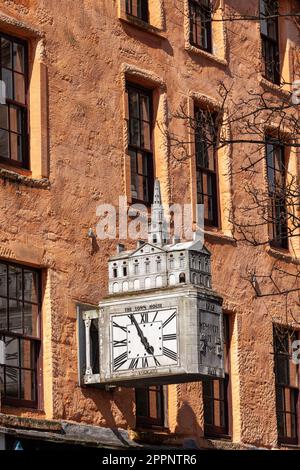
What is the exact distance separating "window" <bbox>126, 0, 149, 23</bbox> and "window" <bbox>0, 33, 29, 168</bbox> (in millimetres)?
3382

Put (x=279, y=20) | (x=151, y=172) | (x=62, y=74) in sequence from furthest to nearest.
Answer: (x=279, y=20) → (x=151, y=172) → (x=62, y=74)

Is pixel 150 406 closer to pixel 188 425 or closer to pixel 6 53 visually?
pixel 188 425

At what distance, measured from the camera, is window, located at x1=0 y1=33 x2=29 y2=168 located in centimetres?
2645

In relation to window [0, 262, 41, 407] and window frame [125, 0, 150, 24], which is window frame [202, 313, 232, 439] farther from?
window frame [125, 0, 150, 24]


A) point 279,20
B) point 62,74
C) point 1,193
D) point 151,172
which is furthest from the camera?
point 279,20

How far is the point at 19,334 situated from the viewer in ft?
85.2

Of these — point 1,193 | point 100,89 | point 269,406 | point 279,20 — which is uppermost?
point 279,20

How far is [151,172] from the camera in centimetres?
2981

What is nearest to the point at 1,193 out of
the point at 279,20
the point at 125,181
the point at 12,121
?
the point at 12,121

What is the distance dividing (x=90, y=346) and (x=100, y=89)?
4.22 meters

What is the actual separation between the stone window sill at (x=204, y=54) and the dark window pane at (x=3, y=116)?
5435 mm

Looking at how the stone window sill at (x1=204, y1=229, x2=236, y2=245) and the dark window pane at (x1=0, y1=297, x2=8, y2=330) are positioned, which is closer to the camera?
the dark window pane at (x1=0, y1=297, x2=8, y2=330)

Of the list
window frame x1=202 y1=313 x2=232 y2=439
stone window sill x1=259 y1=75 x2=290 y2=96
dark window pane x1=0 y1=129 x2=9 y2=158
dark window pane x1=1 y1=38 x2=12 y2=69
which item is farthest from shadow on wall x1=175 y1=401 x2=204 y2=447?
stone window sill x1=259 y1=75 x2=290 y2=96

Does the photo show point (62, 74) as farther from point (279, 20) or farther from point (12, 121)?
point (279, 20)
